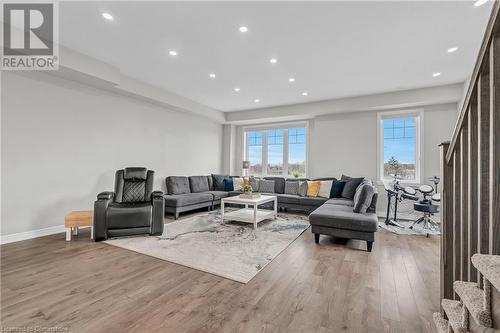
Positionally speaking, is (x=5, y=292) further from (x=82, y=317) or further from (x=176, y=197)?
(x=176, y=197)

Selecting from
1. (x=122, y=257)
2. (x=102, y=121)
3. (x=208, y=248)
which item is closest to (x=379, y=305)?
(x=208, y=248)

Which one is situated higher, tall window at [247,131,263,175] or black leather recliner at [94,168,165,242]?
tall window at [247,131,263,175]

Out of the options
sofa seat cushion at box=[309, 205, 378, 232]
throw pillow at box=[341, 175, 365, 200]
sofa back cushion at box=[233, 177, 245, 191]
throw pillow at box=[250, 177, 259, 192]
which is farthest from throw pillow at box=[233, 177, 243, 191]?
sofa seat cushion at box=[309, 205, 378, 232]

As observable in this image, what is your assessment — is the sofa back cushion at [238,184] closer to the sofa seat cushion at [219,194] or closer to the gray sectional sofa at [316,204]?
the gray sectional sofa at [316,204]

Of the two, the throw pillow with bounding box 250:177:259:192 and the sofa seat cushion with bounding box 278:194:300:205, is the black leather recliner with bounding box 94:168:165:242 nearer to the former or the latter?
the sofa seat cushion with bounding box 278:194:300:205

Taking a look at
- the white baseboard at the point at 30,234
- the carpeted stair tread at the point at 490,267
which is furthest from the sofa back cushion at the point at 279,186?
the carpeted stair tread at the point at 490,267

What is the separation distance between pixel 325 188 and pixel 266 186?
5.31 ft

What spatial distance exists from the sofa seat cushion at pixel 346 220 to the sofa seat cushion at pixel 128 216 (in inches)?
102

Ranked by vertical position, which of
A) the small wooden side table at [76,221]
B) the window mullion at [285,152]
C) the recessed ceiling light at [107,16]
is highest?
the recessed ceiling light at [107,16]

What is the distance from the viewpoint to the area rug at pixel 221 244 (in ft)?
8.70

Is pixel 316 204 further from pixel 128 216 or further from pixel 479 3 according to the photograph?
pixel 479 3

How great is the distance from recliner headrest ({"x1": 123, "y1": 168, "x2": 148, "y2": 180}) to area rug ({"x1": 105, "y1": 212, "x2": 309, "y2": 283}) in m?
1.05

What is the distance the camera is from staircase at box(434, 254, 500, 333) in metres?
0.85

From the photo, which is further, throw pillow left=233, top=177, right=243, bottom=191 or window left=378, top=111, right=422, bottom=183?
throw pillow left=233, top=177, right=243, bottom=191
